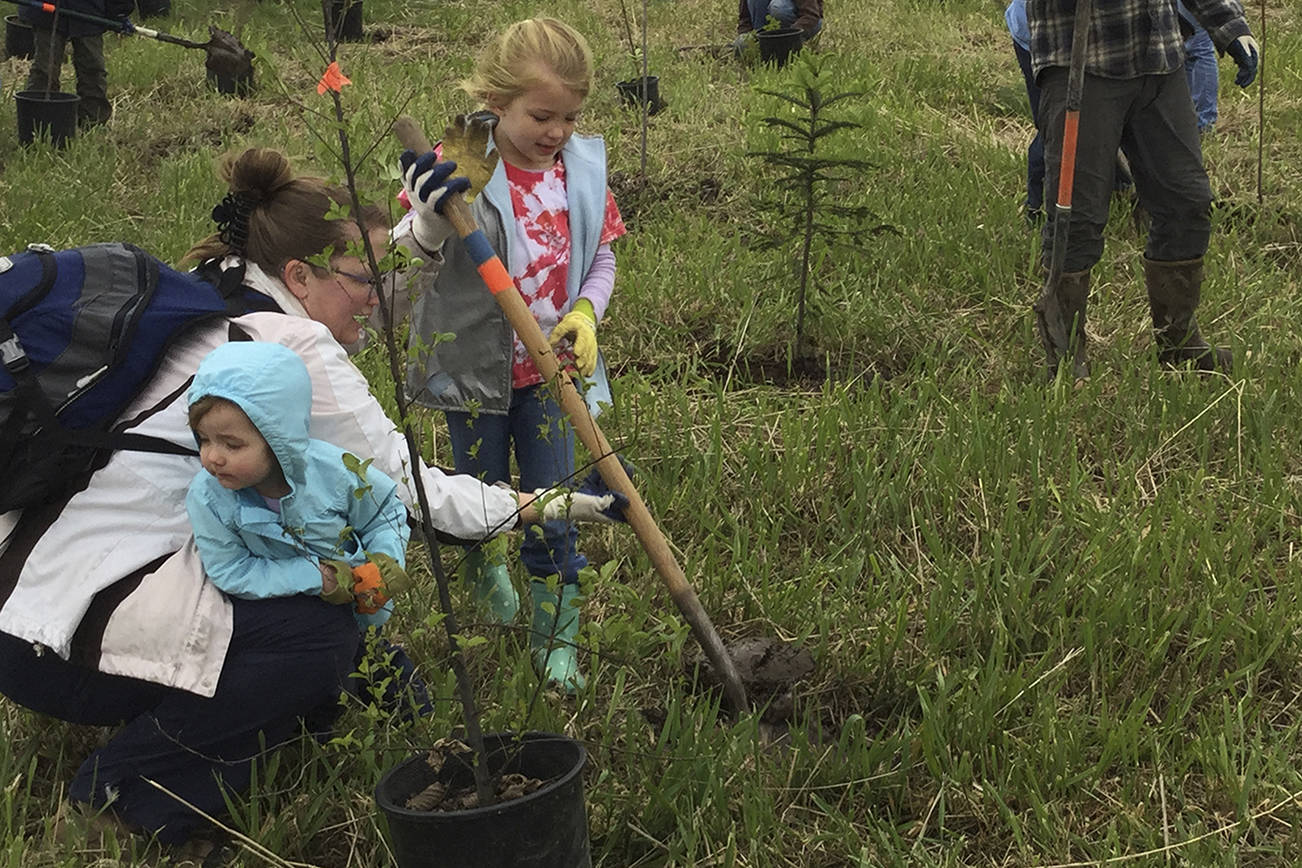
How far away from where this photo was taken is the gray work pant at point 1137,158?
411 cm

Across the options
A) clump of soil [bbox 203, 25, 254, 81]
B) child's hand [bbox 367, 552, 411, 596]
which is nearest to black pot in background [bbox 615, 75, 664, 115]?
clump of soil [bbox 203, 25, 254, 81]

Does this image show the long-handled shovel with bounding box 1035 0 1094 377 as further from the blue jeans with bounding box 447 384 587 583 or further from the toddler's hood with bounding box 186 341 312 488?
the toddler's hood with bounding box 186 341 312 488

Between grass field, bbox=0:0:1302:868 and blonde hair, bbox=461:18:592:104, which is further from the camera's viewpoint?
blonde hair, bbox=461:18:592:104

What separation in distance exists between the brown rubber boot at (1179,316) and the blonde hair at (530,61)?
2234 mm

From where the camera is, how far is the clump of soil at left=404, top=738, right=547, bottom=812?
2168 mm

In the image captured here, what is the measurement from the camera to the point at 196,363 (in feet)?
8.16

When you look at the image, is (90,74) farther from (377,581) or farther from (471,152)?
(377,581)

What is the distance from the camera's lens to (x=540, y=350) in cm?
249

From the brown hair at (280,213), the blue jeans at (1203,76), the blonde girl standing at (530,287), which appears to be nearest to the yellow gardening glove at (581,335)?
the blonde girl standing at (530,287)

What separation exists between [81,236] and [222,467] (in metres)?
3.84

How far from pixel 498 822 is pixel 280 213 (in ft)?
4.03

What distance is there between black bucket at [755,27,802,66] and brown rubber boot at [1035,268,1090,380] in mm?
4540

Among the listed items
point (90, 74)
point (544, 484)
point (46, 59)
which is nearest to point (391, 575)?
point (544, 484)

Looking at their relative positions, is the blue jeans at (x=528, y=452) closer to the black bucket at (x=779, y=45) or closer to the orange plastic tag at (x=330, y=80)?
the orange plastic tag at (x=330, y=80)
